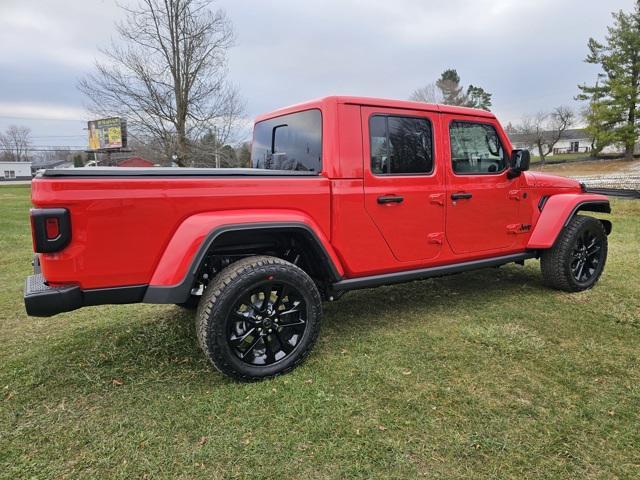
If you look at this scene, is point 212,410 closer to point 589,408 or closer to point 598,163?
point 589,408

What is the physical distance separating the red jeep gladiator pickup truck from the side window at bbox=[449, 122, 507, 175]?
1 cm

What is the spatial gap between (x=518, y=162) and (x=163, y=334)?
3441mm

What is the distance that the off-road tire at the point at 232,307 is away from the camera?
2.57m

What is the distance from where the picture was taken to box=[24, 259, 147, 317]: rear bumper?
2297 millimetres

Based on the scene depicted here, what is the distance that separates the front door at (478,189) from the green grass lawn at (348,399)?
2.28 feet

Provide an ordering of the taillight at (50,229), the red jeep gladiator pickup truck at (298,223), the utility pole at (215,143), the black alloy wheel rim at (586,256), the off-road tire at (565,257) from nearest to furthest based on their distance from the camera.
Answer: the taillight at (50,229)
the red jeep gladiator pickup truck at (298,223)
the off-road tire at (565,257)
the black alloy wheel rim at (586,256)
the utility pole at (215,143)

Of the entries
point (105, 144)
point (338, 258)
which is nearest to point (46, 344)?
point (338, 258)

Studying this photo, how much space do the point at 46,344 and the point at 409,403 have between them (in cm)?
276

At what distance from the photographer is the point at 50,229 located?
2.23 metres

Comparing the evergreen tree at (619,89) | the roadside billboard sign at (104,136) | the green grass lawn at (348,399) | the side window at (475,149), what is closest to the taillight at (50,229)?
the green grass lawn at (348,399)

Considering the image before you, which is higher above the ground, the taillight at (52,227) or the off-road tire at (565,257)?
the taillight at (52,227)

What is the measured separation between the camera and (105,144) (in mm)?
26406

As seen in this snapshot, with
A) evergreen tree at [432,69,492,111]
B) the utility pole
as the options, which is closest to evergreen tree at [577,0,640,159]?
evergreen tree at [432,69,492,111]

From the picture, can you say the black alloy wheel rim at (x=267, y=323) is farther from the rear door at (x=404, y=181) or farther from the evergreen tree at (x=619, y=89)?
the evergreen tree at (x=619, y=89)
